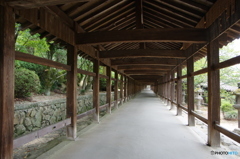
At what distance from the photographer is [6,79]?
2.16 meters

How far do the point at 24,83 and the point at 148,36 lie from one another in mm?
4867

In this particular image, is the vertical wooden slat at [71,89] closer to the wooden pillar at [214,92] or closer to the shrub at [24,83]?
the shrub at [24,83]

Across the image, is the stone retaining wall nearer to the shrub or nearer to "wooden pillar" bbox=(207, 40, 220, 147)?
the shrub

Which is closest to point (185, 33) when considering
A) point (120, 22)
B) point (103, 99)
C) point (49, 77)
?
point (120, 22)

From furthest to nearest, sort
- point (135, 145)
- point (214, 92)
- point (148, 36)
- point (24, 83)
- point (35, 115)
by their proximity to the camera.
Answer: point (24, 83) < point (35, 115) < point (148, 36) < point (135, 145) < point (214, 92)

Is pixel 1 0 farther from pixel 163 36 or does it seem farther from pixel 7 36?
pixel 163 36

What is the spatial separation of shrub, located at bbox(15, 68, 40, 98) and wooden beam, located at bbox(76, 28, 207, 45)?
299 centimetres

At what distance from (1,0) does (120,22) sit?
3.79m

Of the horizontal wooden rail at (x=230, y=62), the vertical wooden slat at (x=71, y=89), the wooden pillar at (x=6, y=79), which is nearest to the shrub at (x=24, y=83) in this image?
the vertical wooden slat at (x=71, y=89)

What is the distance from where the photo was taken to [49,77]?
8.34m

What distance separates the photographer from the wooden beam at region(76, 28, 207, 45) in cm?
388

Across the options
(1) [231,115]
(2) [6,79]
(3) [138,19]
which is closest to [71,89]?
(2) [6,79]

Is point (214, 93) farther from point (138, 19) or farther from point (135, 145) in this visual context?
point (138, 19)

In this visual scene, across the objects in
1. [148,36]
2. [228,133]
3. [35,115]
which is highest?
[148,36]
